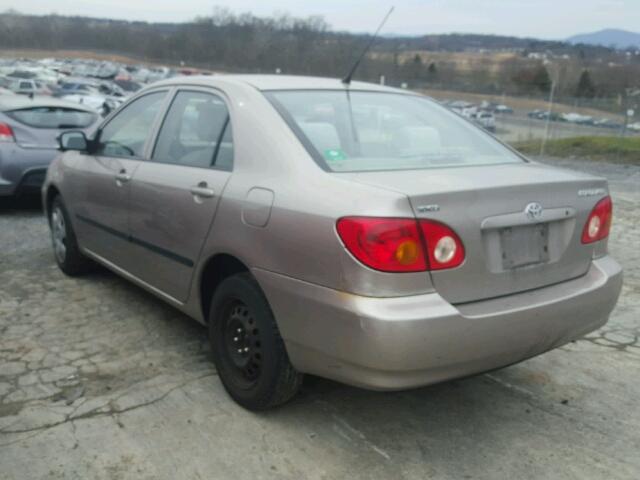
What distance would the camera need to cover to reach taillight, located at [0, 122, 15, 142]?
7184mm

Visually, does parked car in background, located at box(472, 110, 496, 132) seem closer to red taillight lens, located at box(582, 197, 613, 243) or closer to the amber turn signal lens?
red taillight lens, located at box(582, 197, 613, 243)

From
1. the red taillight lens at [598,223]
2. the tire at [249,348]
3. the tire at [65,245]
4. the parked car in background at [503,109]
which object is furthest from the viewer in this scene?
the parked car in background at [503,109]

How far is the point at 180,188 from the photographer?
347cm

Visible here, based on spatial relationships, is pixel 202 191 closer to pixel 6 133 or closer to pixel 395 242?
pixel 395 242

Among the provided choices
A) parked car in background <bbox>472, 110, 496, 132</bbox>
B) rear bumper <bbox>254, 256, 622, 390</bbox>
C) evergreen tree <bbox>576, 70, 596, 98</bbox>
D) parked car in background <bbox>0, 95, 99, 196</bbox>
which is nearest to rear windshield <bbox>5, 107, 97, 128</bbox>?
parked car in background <bbox>0, 95, 99, 196</bbox>

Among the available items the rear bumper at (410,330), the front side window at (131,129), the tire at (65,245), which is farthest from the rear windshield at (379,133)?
the tire at (65,245)

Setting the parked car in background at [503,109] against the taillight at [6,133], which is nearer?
the taillight at [6,133]

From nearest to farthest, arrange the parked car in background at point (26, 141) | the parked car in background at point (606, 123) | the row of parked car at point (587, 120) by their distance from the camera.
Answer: the parked car in background at point (26, 141), the row of parked car at point (587, 120), the parked car in background at point (606, 123)

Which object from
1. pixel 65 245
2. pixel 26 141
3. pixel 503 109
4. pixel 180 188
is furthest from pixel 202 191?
pixel 503 109

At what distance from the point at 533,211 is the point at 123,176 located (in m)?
2.50

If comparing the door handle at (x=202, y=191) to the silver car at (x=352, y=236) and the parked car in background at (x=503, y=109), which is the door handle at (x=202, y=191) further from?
the parked car in background at (x=503, y=109)

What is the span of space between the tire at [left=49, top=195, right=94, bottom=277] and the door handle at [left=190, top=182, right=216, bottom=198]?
2035 mm

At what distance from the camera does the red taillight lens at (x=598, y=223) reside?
9.93 feet

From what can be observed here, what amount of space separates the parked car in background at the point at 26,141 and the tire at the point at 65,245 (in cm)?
212
